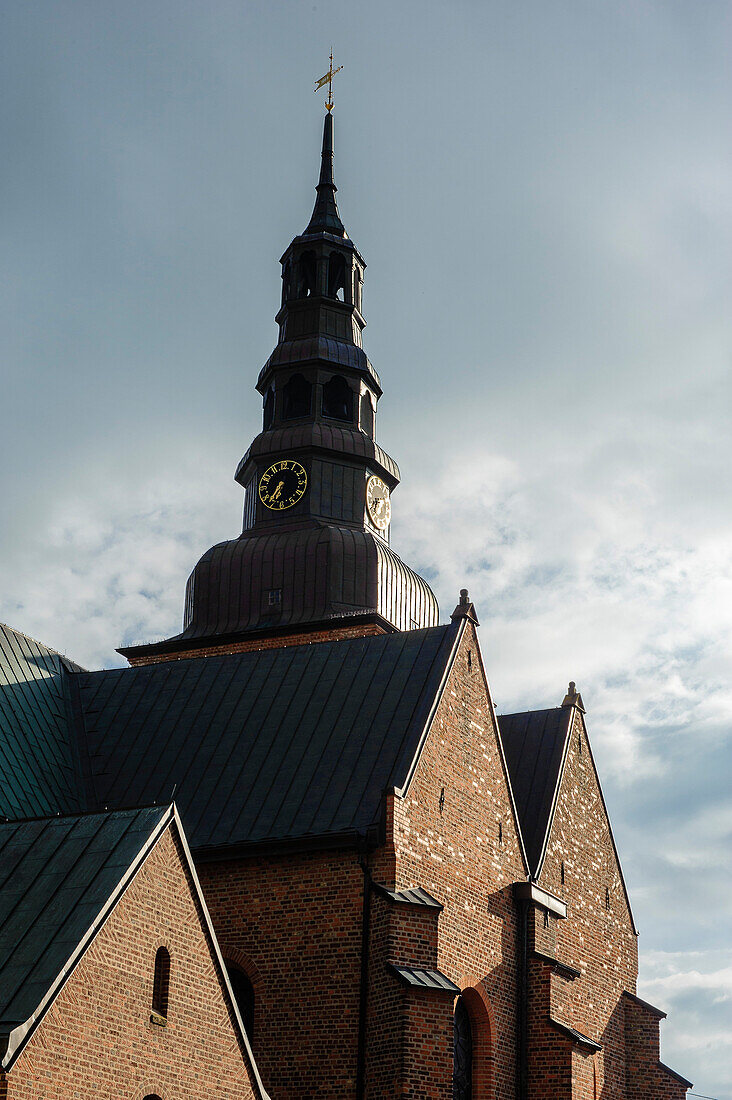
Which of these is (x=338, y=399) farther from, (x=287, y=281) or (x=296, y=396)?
(x=287, y=281)

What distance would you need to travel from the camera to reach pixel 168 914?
18.9 metres

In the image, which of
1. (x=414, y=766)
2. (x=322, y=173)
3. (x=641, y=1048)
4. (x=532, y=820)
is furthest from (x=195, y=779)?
(x=322, y=173)

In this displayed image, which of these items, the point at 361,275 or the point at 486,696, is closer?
the point at 486,696

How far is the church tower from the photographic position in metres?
37.8

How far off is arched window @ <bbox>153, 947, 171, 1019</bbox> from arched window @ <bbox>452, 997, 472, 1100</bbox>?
27.4 ft

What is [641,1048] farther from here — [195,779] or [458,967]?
[195,779]

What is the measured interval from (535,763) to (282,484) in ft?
39.5

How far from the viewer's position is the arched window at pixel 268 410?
140 ft

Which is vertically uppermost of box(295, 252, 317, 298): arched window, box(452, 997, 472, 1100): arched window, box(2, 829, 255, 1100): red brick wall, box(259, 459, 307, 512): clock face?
box(295, 252, 317, 298): arched window

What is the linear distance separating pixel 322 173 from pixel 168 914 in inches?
1334

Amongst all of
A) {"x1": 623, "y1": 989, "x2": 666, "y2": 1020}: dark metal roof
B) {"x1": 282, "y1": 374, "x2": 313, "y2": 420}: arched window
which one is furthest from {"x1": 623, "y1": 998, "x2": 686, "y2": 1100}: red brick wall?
{"x1": 282, "y1": 374, "x2": 313, "y2": 420}: arched window

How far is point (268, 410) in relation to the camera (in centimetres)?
4306

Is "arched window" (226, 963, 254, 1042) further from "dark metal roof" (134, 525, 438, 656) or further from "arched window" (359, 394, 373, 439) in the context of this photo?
"arched window" (359, 394, 373, 439)

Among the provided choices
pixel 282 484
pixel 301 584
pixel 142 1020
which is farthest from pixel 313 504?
pixel 142 1020
